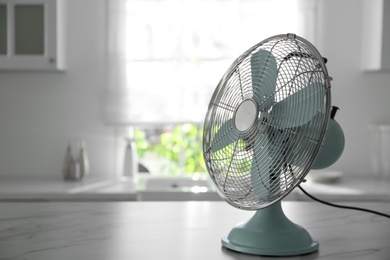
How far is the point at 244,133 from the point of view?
3.57ft

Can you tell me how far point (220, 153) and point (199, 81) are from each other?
2108 mm

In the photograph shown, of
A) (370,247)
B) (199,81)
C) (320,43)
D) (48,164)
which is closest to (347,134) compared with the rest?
→ (320,43)

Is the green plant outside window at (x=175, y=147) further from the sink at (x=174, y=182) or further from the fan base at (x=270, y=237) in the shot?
the fan base at (x=270, y=237)

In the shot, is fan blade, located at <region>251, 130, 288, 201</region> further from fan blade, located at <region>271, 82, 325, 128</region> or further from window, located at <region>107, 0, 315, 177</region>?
window, located at <region>107, 0, 315, 177</region>

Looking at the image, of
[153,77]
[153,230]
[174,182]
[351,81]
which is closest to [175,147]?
[174,182]

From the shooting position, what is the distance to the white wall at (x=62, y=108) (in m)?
3.32

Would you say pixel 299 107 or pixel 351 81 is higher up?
pixel 351 81

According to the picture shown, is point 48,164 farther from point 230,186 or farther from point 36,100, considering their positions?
point 230,186

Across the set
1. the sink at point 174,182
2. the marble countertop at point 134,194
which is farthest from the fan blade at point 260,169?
the sink at point 174,182

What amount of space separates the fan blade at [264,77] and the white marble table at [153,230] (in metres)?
0.31

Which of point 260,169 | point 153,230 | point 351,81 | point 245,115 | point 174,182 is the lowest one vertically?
point 174,182

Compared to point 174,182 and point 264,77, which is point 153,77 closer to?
point 174,182

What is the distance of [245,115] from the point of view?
109 centimetres

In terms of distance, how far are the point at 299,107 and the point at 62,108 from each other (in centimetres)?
255
